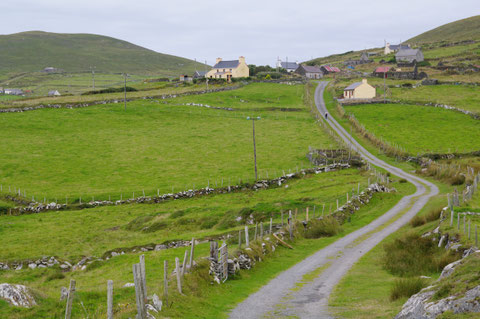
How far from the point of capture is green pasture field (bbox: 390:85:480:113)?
12117cm

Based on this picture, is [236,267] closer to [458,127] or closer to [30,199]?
[30,199]

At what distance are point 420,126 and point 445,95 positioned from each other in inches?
1503

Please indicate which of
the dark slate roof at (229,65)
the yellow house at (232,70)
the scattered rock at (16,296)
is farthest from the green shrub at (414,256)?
the dark slate roof at (229,65)

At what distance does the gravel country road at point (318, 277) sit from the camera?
66.2ft

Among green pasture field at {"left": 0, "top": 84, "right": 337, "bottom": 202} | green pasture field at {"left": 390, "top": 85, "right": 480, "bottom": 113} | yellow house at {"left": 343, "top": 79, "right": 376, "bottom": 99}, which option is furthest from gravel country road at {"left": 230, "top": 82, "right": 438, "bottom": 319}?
yellow house at {"left": 343, "top": 79, "right": 376, "bottom": 99}

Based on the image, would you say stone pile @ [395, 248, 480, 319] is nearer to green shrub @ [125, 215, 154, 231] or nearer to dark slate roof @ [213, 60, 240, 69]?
green shrub @ [125, 215, 154, 231]

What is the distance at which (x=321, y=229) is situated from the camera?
38812mm

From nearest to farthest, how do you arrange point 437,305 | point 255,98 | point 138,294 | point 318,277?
point 437,305
point 138,294
point 318,277
point 255,98

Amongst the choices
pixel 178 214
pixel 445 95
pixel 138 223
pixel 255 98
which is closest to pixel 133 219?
pixel 138 223

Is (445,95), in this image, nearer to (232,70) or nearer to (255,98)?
(255,98)

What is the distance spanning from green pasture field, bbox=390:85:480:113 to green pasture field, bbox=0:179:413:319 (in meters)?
70.7

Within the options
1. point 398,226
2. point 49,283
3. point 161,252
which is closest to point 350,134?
point 398,226

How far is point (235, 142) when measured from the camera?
9156 cm

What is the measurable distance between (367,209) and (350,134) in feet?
166
